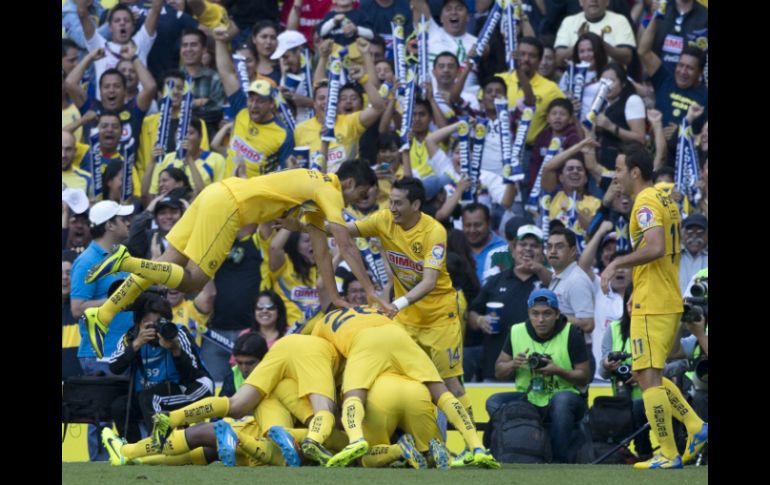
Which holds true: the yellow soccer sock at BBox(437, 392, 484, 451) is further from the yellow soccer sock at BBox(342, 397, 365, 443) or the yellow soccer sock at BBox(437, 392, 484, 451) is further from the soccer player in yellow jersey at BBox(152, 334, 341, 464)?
the soccer player in yellow jersey at BBox(152, 334, 341, 464)

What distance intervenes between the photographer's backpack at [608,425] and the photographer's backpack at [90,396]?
3.76m

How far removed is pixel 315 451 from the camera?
913 centimetres

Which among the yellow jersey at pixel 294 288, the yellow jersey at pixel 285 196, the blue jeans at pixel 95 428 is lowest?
the blue jeans at pixel 95 428

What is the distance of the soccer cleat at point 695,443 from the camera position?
9797mm

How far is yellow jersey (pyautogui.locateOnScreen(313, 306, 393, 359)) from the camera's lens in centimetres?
996

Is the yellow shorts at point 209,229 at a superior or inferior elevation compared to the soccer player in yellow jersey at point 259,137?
inferior

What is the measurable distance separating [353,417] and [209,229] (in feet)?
7.22

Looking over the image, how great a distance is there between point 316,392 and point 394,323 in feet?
2.89

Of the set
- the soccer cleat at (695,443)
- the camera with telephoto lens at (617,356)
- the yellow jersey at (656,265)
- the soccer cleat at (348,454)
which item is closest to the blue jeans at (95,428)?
the soccer cleat at (348,454)

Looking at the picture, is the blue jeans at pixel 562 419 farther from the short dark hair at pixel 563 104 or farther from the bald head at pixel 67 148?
the bald head at pixel 67 148

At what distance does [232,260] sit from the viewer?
13461 mm

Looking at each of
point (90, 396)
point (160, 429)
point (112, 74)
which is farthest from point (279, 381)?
point (112, 74)

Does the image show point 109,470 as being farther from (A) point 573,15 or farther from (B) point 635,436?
(A) point 573,15
